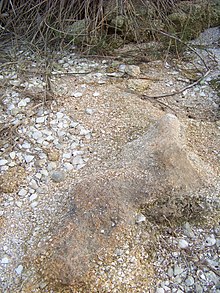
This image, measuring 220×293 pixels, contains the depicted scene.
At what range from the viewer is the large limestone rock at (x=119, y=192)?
1261 mm

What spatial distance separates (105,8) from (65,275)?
1550mm

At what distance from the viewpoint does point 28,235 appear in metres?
1.38

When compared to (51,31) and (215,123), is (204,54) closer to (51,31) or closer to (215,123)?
(215,123)

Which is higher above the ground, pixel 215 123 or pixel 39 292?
pixel 215 123

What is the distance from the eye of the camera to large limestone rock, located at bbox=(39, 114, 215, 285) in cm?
126

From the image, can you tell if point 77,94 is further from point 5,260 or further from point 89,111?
point 5,260

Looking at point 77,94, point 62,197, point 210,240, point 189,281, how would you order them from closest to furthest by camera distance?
point 189,281
point 210,240
point 62,197
point 77,94

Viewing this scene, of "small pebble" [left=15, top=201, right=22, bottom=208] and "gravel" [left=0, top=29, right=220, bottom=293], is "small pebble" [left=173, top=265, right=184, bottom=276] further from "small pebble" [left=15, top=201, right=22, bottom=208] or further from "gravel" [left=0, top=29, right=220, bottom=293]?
"small pebble" [left=15, top=201, right=22, bottom=208]

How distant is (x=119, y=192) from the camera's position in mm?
1409

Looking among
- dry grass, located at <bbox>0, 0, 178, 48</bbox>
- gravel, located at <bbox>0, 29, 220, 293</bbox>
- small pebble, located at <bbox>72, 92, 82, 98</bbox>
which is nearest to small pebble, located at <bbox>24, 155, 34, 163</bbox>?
gravel, located at <bbox>0, 29, 220, 293</bbox>

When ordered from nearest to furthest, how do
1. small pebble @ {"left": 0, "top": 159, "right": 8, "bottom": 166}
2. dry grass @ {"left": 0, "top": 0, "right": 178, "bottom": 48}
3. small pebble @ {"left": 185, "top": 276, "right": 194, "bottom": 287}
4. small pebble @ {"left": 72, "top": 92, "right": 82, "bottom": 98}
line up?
1. small pebble @ {"left": 185, "top": 276, "right": 194, "bottom": 287}
2. small pebble @ {"left": 0, "top": 159, "right": 8, "bottom": 166}
3. small pebble @ {"left": 72, "top": 92, "right": 82, "bottom": 98}
4. dry grass @ {"left": 0, "top": 0, "right": 178, "bottom": 48}

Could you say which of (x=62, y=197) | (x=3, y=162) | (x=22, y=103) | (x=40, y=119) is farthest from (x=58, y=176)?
(x=22, y=103)

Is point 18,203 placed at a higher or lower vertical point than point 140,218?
lower

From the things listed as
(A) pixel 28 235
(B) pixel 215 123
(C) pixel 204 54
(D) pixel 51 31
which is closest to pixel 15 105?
(D) pixel 51 31
